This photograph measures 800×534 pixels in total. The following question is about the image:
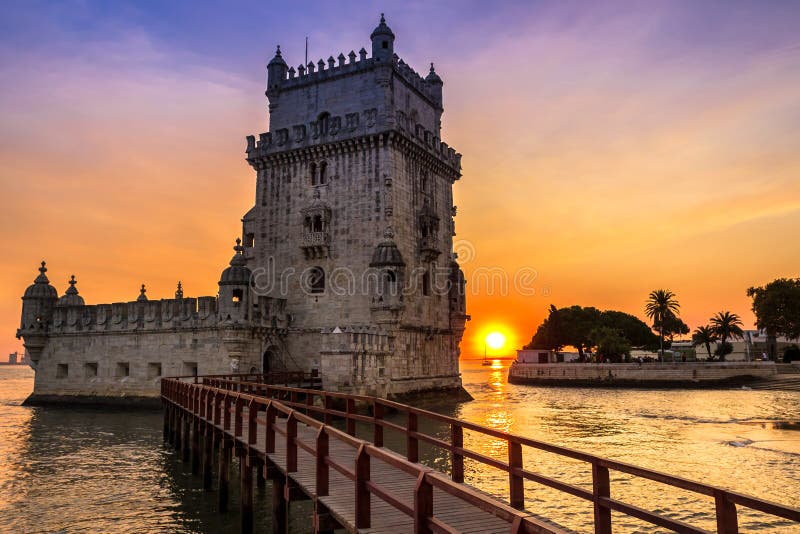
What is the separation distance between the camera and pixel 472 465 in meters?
19.8

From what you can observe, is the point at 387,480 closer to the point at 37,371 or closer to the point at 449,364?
the point at 449,364

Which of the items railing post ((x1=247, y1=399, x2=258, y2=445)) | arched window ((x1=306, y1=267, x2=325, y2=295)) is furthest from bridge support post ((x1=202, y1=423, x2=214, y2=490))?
arched window ((x1=306, y1=267, x2=325, y2=295))

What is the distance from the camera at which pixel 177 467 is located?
20.7 meters

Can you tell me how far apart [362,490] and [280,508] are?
465cm

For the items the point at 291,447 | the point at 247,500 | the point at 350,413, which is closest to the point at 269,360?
the point at 350,413

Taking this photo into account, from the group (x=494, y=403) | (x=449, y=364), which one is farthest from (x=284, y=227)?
(x=494, y=403)

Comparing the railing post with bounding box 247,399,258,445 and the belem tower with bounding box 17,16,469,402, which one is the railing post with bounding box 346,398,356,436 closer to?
the railing post with bounding box 247,399,258,445

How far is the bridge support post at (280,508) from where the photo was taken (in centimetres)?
1173

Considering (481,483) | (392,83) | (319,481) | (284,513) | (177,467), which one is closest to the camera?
(319,481)

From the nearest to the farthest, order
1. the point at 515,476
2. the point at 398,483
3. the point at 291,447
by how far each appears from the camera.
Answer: the point at 515,476 < the point at 398,483 < the point at 291,447

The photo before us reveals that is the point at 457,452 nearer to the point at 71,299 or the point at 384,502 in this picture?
the point at 384,502

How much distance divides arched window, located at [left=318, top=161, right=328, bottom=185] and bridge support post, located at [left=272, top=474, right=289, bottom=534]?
92.8 ft

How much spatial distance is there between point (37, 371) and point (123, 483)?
31217mm

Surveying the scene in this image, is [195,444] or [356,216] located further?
[356,216]
